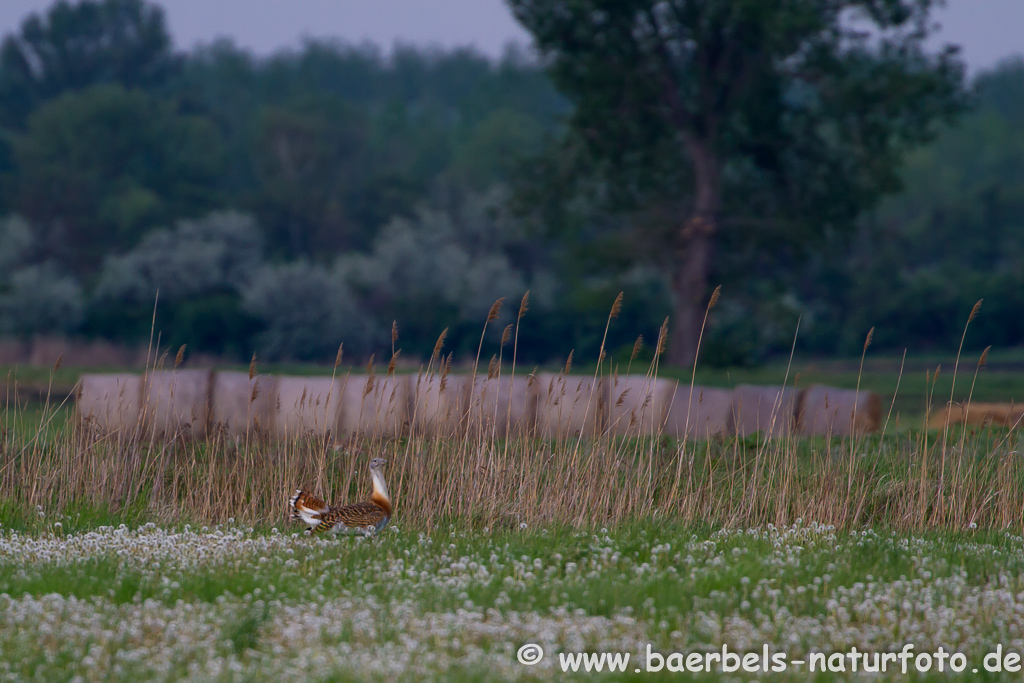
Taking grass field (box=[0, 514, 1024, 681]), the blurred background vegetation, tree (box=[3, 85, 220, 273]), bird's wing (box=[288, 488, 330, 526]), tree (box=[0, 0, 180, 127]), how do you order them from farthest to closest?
tree (box=[0, 0, 180, 127]), tree (box=[3, 85, 220, 273]), the blurred background vegetation, bird's wing (box=[288, 488, 330, 526]), grass field (box=[0, 514, 1024, 681])

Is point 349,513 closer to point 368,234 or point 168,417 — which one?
point 168,417

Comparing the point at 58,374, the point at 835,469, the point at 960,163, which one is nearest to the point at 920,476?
the point at 835,469

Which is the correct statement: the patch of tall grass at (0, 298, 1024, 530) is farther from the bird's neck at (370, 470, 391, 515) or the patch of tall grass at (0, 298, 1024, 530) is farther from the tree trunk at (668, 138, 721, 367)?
the tree trunk at (668, 138, 721, 367)

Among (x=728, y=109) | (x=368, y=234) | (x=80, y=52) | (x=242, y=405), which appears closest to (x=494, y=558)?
(x=242, y=405)

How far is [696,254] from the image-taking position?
24.7 metres

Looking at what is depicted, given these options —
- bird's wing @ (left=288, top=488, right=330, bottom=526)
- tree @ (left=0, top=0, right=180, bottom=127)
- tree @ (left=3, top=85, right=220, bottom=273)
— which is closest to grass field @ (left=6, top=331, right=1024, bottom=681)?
bird's wing @ (left=288, top=488, right=330, bottom=526)

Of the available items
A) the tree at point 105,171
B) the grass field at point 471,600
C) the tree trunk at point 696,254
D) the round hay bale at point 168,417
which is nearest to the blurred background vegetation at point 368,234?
the tree at point 105,171

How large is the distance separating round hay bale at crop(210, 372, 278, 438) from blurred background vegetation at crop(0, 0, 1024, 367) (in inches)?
520

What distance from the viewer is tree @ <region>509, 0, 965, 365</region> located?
77.2 ft

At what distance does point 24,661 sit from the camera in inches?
175

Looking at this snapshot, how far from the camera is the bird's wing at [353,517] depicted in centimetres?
668

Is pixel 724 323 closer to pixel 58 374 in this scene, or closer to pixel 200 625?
pixel 58 374

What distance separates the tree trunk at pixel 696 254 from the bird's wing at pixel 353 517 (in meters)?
18.1

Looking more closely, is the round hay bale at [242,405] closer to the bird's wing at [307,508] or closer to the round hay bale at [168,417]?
the round hay bale at [168,417]
